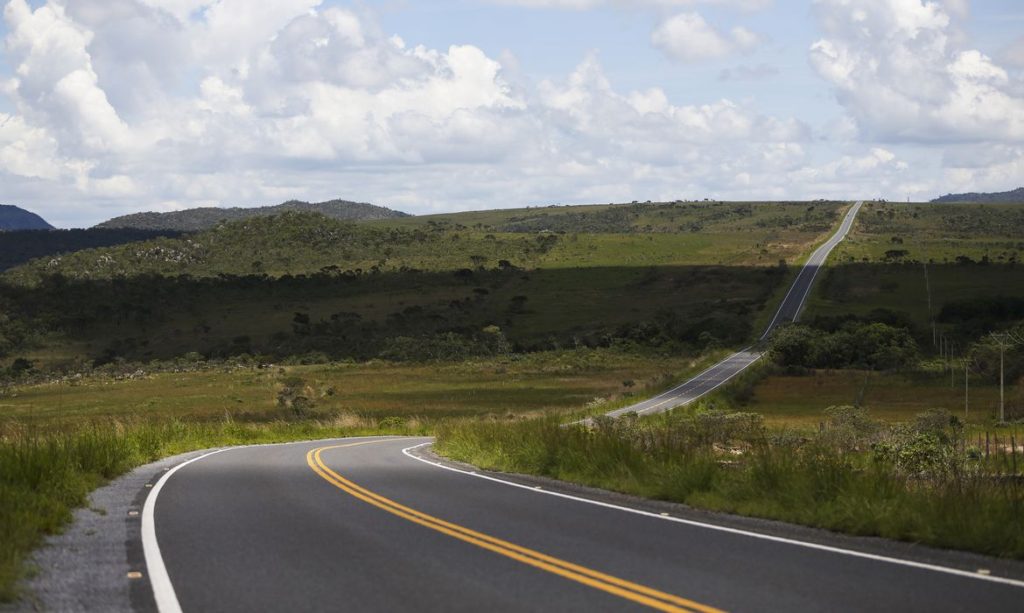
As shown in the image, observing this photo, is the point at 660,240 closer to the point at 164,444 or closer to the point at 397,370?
the point at 397,370

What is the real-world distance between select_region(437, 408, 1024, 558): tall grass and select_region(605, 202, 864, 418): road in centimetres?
1783

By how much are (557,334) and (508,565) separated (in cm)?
10495

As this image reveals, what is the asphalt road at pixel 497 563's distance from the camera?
9.26 m

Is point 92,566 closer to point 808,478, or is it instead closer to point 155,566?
point 155,566

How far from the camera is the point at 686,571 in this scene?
10.5 m

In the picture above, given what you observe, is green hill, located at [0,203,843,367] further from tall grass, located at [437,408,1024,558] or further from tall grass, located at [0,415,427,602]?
tall grass, located at [437,408,1024,558]

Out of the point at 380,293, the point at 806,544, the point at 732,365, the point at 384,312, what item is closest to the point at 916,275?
the point at 732,365

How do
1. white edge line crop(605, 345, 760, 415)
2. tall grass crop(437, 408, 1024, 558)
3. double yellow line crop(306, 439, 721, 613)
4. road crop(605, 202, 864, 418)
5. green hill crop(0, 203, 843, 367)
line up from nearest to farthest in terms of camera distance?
1. double yellow line crop(306, 439, 721, 613)
2. tall grass crop(437, 408, 1024, 558)
3. white edge line crop(605, 345, 760, 415)
4. road crop(605, 202, 864, 418)
5. green hill crop(0, 203, 843, 367)

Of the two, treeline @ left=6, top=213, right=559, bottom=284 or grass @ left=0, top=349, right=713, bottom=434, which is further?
treeline @ left=6, top=213, right=559, bottom=284

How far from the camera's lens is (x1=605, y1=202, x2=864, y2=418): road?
5858 centimetres

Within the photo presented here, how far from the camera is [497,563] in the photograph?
35.9 ft

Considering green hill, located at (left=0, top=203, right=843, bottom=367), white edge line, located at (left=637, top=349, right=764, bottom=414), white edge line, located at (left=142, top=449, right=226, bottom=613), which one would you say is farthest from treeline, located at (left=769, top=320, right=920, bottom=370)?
white edge line, located at (left=142, top=449, right=226, bottom=613)

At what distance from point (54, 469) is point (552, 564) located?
28.4ft

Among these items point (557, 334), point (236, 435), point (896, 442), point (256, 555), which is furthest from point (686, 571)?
point (557, 334)
